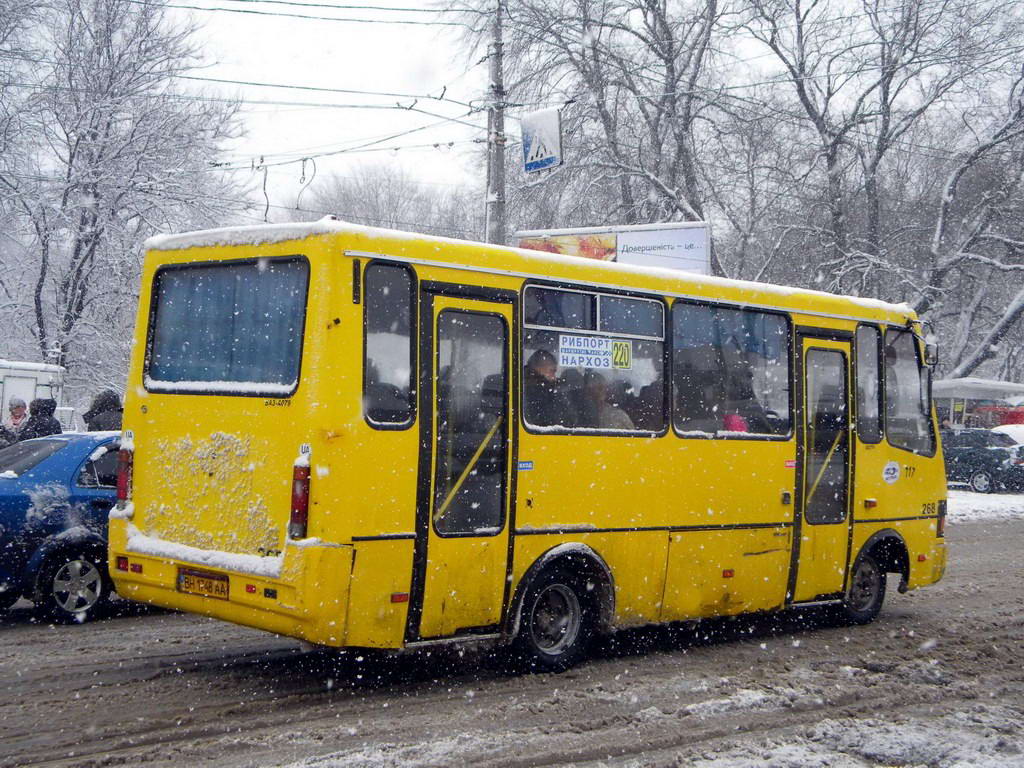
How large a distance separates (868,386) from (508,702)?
527 cm

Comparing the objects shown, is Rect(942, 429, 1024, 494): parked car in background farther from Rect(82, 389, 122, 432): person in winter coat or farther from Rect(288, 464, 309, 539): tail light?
Rect(288, 464, 309, 539): tail light

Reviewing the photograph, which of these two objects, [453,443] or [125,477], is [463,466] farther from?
[125,477]

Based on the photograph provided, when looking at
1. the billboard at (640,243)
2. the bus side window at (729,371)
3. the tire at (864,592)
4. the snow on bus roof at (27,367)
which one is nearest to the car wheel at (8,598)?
the bus side window at (729,371)

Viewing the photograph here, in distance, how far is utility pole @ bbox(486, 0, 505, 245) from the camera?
19.1m

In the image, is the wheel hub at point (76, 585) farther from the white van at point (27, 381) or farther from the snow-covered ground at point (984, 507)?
the snow-covered ground at point (984, 507)

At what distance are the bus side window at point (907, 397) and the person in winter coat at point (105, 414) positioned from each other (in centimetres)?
806

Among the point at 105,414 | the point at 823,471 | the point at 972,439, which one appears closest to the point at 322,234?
the point at 823,471

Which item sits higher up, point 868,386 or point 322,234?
point 322,234

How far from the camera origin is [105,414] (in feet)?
41.8

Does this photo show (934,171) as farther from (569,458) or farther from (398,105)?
(569,458)

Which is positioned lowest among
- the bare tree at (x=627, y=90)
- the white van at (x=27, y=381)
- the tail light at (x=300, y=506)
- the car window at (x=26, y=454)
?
the tail light at (x=300, y=506)

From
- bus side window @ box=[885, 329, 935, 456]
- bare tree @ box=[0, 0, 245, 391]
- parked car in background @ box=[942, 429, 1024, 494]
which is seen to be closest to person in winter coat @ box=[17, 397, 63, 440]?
bus side window @ box=[885, 329, 935, 456]

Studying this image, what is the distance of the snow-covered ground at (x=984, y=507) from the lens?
79.8 ft

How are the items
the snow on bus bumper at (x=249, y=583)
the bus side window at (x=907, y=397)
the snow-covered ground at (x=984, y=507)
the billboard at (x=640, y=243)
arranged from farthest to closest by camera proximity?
the billboard at (x=640, y=243)
the snow-covered ground at (x=984, y=507)
the bus side window at (x=907, y=397)
the snow on bus bumper at (x=249, y=583)
